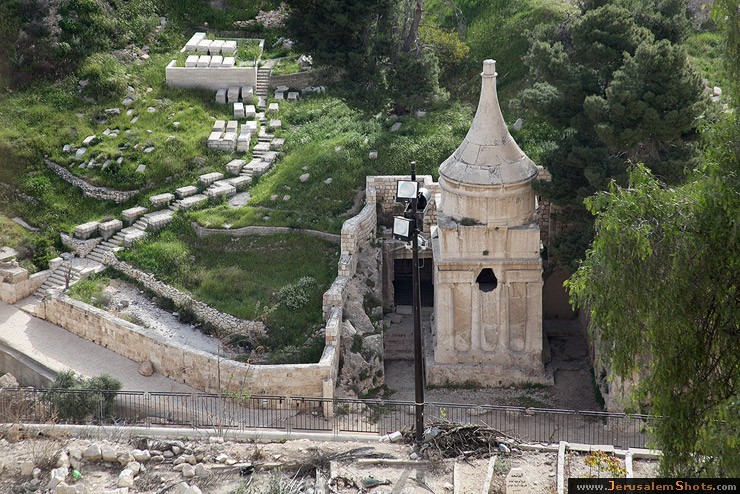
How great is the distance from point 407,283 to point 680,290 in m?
15.7

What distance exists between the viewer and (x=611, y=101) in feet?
89.2

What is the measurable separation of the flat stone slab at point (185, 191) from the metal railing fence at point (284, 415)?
811 cm

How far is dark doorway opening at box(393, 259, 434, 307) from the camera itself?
32.2 metres

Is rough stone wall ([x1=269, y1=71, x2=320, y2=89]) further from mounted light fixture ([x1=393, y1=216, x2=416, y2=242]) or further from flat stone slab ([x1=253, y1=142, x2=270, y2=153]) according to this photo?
mounted light fixture ([x1=393, y1=216, x2=416, y2=242])

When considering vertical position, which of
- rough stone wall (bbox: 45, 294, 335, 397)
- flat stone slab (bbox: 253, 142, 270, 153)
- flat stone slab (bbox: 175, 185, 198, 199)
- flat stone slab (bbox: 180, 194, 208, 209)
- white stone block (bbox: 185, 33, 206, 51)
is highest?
white stone block (bbox: 185, 33, 206, 51)

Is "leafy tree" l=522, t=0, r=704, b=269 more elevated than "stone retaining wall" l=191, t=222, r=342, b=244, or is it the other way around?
"leafy tree" l=522, t=0, r=704, b=269

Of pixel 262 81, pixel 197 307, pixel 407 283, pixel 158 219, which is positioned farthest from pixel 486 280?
pixel 262 81

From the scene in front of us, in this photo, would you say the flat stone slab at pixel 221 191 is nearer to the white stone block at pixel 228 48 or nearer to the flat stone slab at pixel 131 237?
the flat stone slab at pixel 131 237

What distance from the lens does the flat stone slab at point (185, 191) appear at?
3350cm

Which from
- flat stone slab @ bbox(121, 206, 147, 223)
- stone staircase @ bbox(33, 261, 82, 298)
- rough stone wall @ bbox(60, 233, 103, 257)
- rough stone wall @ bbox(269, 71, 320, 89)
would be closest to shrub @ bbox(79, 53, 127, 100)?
rough stone wall @ bbox(269, 71, 320, 89)

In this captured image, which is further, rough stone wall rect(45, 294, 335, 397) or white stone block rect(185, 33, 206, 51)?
white stone block rect(185, 33, 206, 51)

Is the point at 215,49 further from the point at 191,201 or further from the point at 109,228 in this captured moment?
the point at 109,228

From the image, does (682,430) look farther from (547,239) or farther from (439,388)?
(547,239)

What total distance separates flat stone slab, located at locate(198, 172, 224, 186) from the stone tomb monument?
26.0 feet
